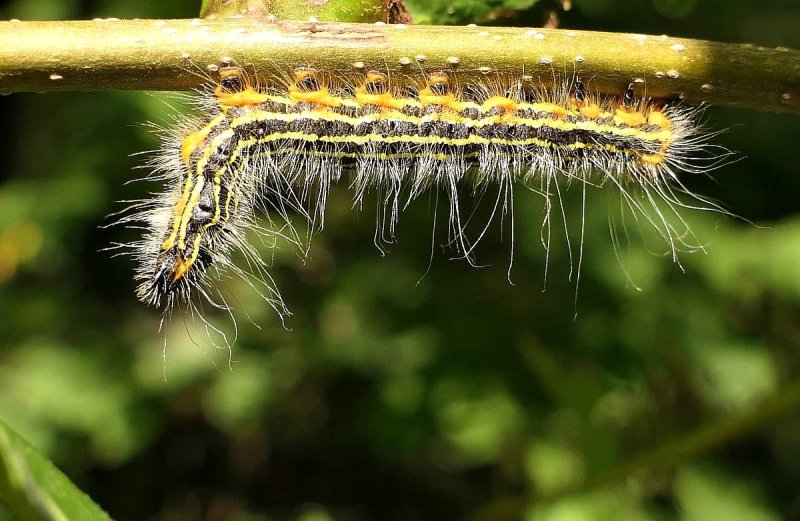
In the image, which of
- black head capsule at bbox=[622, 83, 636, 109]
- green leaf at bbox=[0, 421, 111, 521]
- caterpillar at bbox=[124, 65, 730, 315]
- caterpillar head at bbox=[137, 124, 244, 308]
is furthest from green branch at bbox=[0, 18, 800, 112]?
green leaf at bbox=[0, 421, 111, 521]

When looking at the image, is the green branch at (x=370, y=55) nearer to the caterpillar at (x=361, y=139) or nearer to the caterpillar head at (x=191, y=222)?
the caterpillar at (x=361, y=139)

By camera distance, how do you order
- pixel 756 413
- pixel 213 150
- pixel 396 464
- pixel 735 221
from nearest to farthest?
pixel 213 150, pixel 756 413, pixel 735 221, pixel 396 464

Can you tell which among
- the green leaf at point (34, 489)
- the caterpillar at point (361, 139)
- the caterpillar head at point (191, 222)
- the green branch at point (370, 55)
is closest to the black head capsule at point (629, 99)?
the caterpillar at point (361, 139)

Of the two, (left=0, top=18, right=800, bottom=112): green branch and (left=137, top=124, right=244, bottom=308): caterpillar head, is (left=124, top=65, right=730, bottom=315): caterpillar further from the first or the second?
(left=0, top=18, right=800, bottom=112): green branch

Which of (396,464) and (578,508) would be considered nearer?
(578,508)

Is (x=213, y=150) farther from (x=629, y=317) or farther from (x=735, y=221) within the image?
(x=735, y=221)

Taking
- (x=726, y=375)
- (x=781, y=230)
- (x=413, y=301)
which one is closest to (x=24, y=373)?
(x=413, y=301)

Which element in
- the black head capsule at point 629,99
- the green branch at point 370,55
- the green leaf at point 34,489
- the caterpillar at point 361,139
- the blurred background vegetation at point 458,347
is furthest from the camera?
the blurred background vegetation at point 458,347
